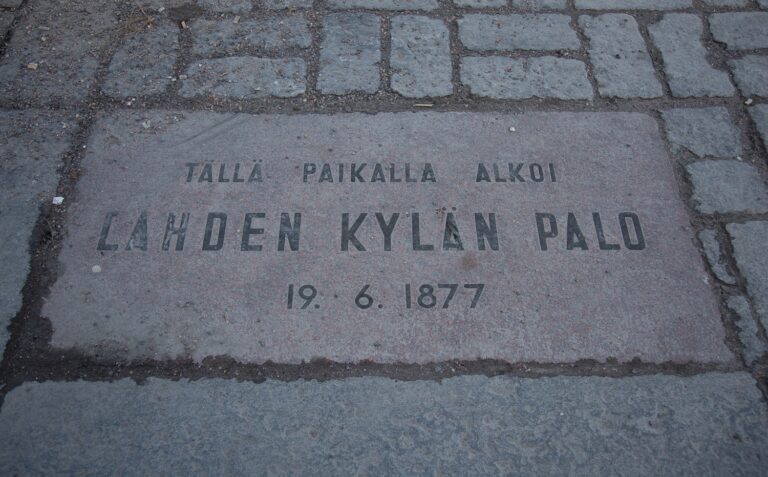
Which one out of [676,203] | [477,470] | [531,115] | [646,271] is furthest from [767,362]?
[531,115]

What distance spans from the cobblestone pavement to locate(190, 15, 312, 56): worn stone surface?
2 cm

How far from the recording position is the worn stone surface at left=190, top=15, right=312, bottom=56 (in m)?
3.39

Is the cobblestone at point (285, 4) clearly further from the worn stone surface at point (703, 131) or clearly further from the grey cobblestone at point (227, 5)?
the worn stone surface at point (703, 131)

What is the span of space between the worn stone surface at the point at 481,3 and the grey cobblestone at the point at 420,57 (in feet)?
0.73

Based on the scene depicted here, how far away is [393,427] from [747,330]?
142 centimetres

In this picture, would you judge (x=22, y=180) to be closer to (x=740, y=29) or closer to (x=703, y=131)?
(x=703, y=131)

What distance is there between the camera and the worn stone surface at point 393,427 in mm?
2061

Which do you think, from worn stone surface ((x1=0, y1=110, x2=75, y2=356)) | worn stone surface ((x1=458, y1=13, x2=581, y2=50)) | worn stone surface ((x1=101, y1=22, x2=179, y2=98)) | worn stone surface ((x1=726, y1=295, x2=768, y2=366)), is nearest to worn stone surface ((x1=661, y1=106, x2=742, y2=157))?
worn stone surface ((x1=458, y1=13, x2=581, y2=50))

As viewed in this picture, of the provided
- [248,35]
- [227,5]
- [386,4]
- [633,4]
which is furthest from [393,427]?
[633,4]

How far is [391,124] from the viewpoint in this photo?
3.03 metres

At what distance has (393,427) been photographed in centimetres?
214

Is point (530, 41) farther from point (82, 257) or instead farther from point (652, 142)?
point (82, 257)

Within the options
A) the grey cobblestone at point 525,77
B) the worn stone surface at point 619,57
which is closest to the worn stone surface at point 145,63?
the grey cobblestone at point 525,77

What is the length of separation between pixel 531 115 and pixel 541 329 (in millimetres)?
1205
